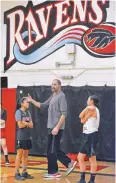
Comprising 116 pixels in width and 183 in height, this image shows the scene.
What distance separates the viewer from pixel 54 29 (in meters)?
11.8

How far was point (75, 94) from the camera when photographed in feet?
36.2

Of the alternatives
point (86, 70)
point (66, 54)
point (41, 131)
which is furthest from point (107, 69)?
point (41, 131)

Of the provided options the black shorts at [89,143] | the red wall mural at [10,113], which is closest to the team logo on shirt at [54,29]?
the red wall mural at [10,113]

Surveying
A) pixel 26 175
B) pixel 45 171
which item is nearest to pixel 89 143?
pixel 26 175

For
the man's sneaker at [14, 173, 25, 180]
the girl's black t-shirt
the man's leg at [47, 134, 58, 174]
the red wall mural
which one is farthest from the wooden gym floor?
the red wall mural

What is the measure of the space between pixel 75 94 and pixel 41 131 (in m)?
1.47

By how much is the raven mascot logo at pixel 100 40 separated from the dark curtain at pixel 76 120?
1036mm

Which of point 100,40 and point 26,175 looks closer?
point 26,175

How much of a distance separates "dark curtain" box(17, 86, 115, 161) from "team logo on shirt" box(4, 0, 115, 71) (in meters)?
1.07

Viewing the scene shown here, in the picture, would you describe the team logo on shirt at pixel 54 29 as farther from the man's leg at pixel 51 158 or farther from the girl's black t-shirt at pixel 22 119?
the girl's black t-shirt at pixel 22 119

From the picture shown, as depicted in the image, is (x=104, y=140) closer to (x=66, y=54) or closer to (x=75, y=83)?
(x=75, y=83)

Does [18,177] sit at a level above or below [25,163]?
below

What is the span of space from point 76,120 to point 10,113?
7.21 ft

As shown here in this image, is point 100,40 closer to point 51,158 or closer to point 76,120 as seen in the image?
point 76,120
